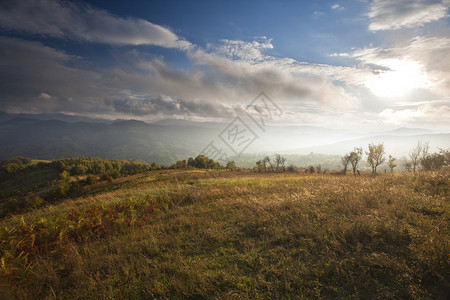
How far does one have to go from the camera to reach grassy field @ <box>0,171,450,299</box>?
3.87 metres

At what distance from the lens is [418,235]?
4816 mm

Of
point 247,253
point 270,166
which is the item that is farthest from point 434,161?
point 247,253

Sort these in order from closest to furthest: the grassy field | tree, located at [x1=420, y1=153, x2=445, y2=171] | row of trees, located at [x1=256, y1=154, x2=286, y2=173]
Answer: the grassy field
tree, located at [x1=420, y1=153, x2=445, y2=171]
row of trees, located at [x1=256, y1=154, x2=286, y2=173]

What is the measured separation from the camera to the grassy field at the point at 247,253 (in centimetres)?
387

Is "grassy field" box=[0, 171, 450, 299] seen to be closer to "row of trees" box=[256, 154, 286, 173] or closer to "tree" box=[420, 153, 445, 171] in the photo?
"tree" box=[420, 153, 445, 171]

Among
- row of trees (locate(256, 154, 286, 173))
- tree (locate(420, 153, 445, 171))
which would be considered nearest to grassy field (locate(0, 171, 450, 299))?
tree (locate(420, 153, 445, 171))

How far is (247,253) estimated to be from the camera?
5.18 meters

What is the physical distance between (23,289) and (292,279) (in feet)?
21.5

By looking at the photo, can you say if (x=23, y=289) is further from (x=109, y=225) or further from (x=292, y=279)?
(x=292, y=279)


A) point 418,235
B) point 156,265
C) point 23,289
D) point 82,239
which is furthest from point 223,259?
point 82,239

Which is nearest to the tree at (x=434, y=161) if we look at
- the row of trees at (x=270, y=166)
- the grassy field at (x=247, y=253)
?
the row of trees at (x=270, y=166)

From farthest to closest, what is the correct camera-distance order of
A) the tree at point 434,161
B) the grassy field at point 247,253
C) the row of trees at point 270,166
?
the row of trees at point 270,166
the tree at point 434,161
the grassy field at point 247,253

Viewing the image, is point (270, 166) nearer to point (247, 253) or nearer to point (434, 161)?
point (434, 161)

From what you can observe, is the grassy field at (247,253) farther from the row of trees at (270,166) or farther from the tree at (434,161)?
the row of trees at (270,166)
